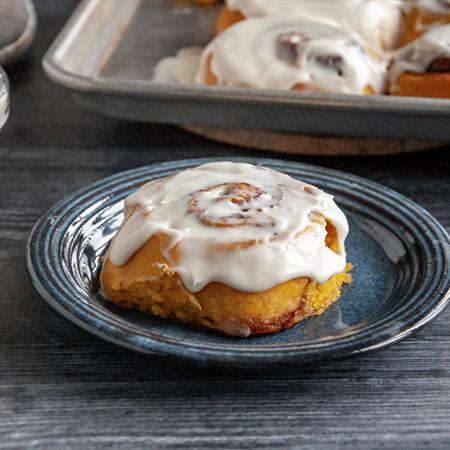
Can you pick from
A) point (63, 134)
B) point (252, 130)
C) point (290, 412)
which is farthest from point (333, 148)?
point (290, 412)

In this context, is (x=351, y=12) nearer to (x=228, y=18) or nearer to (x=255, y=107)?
(x=228, y=18)

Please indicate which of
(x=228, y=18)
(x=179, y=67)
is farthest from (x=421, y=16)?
(x=179, y=67)

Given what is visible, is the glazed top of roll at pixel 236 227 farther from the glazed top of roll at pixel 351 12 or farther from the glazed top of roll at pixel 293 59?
the glazed top of roll at pixel 351 12

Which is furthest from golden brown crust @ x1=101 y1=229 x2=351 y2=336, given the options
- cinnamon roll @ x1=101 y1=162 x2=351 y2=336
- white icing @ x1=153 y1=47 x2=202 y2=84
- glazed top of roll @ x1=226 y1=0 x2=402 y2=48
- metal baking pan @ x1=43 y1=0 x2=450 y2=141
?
glazed top of roll @ x1=226 y1=0 x2=402 y2=48

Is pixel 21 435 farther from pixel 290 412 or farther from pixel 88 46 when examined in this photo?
pixel 88 46

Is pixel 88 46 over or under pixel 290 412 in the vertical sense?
under

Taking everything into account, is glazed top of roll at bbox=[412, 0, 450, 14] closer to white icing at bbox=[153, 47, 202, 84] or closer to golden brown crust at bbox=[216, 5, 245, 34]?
golden brown crust at bbox=[216, 5, 245, 34]
